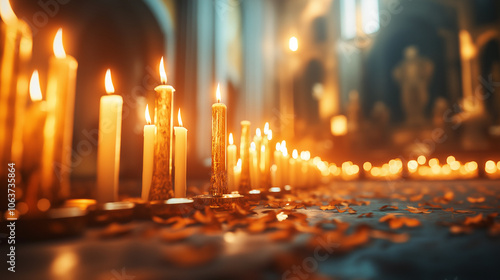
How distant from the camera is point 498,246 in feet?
2.10

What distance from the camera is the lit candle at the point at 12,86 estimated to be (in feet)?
2.07

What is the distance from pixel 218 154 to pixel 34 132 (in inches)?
25.0

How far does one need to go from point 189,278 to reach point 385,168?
6.73 meters

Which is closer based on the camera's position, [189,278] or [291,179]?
[189,278]

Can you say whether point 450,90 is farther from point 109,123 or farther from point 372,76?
point 109,123

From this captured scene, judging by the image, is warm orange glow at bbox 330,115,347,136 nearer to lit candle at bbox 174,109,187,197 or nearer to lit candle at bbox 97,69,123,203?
lit candle at bbox 174,109,187,197

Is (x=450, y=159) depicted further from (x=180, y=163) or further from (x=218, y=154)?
(x=180, y=163)

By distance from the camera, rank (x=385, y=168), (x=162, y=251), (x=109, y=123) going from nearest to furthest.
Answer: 1. (x=162, y=251)
2. (x=109, y=123)
3. (x=385, y=168)

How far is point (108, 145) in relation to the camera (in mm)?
803

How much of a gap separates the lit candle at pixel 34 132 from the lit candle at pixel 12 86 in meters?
0.02

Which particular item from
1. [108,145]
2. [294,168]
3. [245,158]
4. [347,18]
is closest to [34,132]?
[108,145]

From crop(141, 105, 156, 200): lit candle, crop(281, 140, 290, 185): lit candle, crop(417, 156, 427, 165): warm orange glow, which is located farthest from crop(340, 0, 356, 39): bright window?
crop(141, 105, 156, 200): lit candle

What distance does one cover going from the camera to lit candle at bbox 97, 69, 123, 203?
2.60 feet

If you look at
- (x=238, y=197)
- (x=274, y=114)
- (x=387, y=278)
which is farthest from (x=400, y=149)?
(x=387, y=278)
